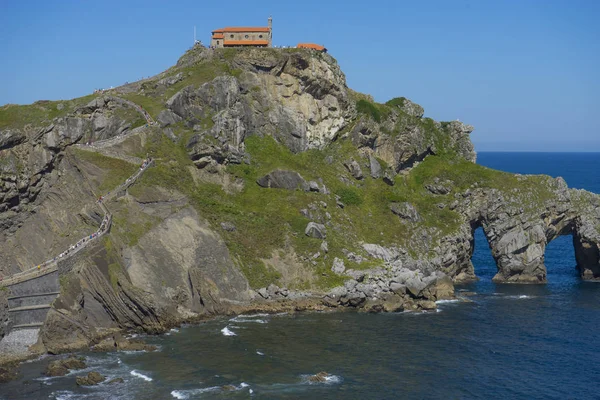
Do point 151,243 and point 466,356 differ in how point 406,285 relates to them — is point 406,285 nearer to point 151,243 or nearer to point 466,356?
point 466,356

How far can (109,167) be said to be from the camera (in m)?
106

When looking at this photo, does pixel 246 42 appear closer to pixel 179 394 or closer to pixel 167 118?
pixel 167 118

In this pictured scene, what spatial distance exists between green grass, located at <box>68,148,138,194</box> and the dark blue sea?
2732 centimetres

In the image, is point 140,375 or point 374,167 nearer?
point 140,375

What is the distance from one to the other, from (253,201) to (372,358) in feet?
141

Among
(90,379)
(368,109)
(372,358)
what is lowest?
(372,358)

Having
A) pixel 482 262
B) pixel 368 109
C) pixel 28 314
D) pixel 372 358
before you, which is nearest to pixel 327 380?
pixel 372 358

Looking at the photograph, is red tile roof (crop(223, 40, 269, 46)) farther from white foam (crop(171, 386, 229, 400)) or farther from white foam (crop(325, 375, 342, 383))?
white foam (crop(171, 386, 229, 400))

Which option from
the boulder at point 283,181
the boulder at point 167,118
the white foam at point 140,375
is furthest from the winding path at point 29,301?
the boulder at point 283,181

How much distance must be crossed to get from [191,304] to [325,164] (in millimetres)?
43482

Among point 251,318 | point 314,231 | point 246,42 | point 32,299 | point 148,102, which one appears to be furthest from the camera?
point 246,42

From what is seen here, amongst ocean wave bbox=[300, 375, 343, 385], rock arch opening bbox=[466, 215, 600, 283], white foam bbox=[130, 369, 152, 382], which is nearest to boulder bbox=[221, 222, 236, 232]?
white foam bbox=[130, 369, 152, 382]

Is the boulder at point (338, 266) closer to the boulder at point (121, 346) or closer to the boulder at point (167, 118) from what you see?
the boulder at point (121, 346)

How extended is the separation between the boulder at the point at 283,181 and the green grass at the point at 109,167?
22936 millimetres
